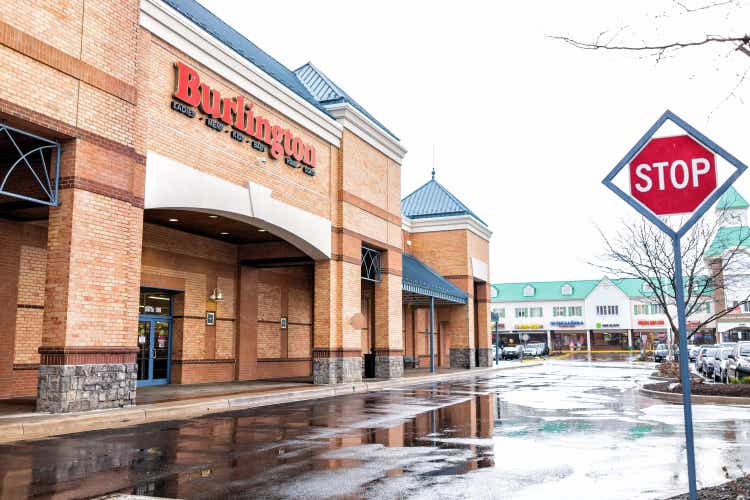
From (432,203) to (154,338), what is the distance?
24.1 m

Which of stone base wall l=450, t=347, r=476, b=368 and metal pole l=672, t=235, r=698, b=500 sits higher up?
metal pole l=672, t=235, r=698, b=500

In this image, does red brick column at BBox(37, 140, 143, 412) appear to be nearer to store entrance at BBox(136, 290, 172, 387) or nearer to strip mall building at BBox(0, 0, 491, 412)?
strip mall building at BBox(0, 0, 491, 412)

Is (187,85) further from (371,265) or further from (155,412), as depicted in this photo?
(371,265)

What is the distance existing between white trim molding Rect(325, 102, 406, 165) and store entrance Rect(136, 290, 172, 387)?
9.23 metres

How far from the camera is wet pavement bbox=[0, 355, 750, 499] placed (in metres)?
7.28

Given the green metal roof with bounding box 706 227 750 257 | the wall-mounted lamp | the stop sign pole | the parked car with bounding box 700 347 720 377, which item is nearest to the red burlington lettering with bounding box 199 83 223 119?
the wall-mounted lamp

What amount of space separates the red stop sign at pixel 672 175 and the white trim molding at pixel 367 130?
20.5m

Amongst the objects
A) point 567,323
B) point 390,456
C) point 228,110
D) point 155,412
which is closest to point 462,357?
point 228,110

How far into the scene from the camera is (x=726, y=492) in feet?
20.7

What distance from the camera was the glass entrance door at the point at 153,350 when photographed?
71.3 ft

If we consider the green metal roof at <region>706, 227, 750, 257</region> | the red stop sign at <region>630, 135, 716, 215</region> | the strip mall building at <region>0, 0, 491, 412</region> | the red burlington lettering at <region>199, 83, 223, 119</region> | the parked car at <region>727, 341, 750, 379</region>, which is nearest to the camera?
the red stop sign at <region>630, 135, 716, 215</region>

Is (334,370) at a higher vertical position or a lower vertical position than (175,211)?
lower

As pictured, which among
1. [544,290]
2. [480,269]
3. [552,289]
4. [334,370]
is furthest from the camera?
[544,290]

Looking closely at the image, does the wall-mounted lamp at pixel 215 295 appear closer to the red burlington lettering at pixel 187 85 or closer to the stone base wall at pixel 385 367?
the stone base wall at pixel 385 367
